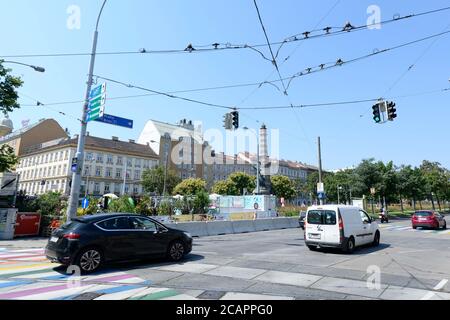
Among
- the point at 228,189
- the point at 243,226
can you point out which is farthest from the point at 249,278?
the point at 228,189

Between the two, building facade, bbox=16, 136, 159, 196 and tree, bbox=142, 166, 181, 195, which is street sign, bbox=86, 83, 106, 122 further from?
building facade, bbox=16, 136, 159, 196

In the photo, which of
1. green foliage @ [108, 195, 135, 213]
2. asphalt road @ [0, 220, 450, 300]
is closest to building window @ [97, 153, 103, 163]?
green foliage @ [108, 195, 135, 213]

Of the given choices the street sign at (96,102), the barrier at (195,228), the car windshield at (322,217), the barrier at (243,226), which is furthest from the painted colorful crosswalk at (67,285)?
the barrier at (243,226)

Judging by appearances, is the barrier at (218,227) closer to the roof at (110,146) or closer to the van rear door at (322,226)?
the van rear door at (322,226)

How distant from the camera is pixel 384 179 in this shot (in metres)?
46.3

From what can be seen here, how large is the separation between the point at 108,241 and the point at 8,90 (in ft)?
49.9

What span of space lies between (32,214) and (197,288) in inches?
558

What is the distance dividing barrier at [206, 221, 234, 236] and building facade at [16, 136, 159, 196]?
4920 cm

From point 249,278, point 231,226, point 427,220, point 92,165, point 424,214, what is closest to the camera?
point 249,278

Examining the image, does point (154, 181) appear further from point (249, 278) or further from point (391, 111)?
point (249, 278)

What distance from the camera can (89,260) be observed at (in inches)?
325

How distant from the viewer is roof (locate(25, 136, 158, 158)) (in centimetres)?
7156
